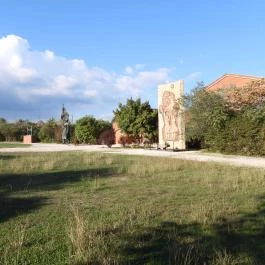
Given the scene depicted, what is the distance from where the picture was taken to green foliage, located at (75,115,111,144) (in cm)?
5234

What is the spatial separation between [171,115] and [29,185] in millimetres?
26365

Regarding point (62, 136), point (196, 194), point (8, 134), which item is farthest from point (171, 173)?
point (8, 134)

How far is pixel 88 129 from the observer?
5250 cm

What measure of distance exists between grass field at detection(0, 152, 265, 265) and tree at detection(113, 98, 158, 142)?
29047 mm

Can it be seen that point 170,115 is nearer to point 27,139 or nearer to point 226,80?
point 226,80

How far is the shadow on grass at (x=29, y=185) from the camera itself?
9621mm

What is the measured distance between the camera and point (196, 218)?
855 cm

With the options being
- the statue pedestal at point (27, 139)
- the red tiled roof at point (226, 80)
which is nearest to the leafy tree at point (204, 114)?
the red tiled roof at point (226, 80)

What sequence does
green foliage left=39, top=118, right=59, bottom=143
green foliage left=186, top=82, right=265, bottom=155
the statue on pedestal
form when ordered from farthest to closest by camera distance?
green foliage left=39, top=118, right=59, bottom=143 < the statue on pedestal < green foliage left=186, top=82, right=265, bottom=155

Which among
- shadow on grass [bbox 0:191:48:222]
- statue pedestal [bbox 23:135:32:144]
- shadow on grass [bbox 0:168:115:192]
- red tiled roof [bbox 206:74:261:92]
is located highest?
red tiled roof [bbox 206:74:261:92]

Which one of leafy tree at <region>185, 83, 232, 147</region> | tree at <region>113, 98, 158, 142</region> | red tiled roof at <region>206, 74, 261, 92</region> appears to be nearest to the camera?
leafy tree at <region>185, 83, 232, 147</region>

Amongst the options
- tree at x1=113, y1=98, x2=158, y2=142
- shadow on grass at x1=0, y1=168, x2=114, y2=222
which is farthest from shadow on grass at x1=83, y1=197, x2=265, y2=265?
tree at x1=113, y1=98, x2=158, y2=142

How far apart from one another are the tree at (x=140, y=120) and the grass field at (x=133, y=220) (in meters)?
29.0

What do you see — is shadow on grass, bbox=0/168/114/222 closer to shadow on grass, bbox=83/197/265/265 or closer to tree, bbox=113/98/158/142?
shadow on grass, bbox=83/197/265/265
